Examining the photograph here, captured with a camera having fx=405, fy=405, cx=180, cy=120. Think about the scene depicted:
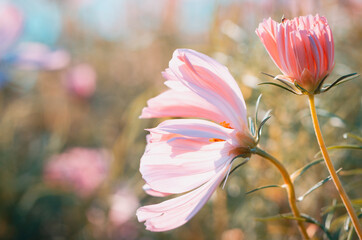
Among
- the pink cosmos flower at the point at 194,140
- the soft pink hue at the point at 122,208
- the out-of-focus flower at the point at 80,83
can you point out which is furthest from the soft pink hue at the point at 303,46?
the out-of-focus flower at the point at 80,83

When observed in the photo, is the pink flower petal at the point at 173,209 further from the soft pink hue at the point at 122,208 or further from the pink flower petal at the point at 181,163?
the soft pink hue at the point at 122,208

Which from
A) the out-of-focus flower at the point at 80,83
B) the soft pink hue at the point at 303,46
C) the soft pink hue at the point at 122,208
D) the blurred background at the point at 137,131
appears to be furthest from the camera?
the out-of-focus flower at the point at 80,83

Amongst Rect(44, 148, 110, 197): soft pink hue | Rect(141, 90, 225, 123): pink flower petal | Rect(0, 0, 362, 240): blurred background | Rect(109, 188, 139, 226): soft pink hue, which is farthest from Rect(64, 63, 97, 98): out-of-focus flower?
Rect(141, 90, 225, 123): pink flower petal

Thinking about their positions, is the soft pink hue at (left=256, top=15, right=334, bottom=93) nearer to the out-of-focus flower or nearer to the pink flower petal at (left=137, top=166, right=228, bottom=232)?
the pink flower petal at (left=137, top=166, right=228, bottom=232)

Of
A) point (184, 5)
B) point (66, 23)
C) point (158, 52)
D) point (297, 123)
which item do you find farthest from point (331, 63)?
point (66, 23)

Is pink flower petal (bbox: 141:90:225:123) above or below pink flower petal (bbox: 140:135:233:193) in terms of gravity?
above

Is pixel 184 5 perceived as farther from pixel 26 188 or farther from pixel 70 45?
pixel 26 188
